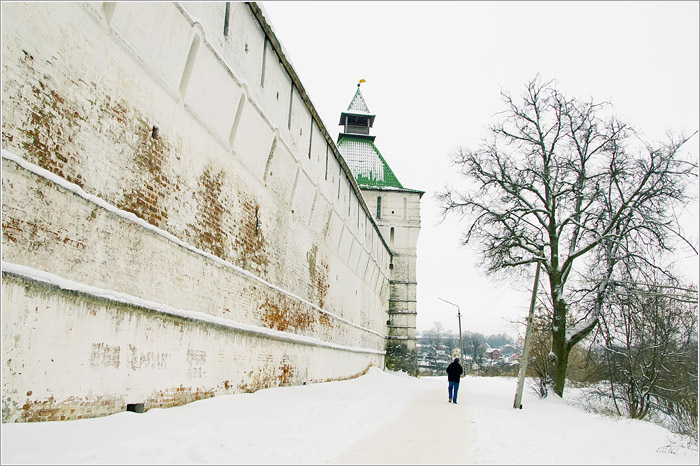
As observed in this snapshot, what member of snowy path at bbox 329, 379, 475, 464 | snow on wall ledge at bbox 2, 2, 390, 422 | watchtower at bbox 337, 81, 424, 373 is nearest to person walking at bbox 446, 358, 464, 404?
snowy path at bbox 329, 379, 475, 464

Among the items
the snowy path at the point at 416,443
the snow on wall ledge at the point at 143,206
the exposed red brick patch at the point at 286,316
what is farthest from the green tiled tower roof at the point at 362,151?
the snowy path at the point at 416,443

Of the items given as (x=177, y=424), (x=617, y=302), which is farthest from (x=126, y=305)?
(x=617, y=302)

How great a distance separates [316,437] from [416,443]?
3.96ft

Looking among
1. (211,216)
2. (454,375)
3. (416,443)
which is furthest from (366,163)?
(416,443)

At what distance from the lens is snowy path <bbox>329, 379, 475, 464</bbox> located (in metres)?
5.52

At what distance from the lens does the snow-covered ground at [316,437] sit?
472 centimetres

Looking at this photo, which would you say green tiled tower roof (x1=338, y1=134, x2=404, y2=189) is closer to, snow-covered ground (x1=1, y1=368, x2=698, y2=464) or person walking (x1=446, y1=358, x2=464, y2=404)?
person walking (x1=446, y1=358, x2=464, y2=404)

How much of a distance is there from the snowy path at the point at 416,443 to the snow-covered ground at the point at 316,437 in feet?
0.04

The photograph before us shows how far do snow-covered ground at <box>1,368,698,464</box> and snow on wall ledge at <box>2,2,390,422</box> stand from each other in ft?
1.43

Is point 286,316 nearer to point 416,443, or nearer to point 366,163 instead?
point 416,443

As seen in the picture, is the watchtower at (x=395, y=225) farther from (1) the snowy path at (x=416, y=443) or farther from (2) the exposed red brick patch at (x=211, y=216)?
(1) the snowy path at (x=416, y=443)

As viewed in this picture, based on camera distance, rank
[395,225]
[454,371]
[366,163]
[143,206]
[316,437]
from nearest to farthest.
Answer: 1. [316,437]
2. [143,206]
3. [454,371]
4. [395,225]
5. [366,163]

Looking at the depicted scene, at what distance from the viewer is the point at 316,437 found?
6.60 meters

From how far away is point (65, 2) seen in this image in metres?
5.54
